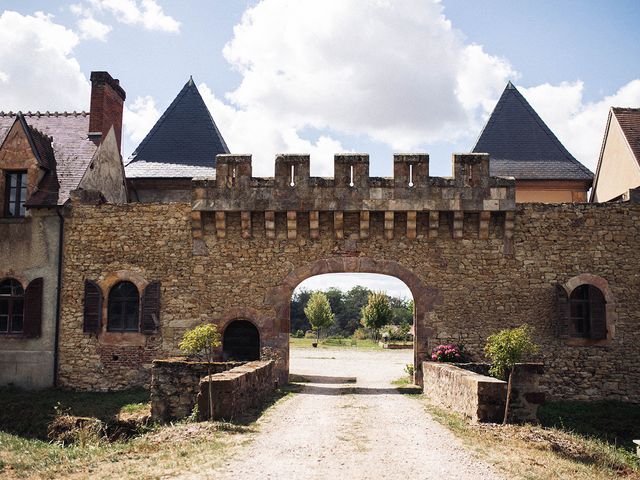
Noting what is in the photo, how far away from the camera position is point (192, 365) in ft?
38.2

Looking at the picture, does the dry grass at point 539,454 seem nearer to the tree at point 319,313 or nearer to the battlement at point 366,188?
the battlement at point 366,188

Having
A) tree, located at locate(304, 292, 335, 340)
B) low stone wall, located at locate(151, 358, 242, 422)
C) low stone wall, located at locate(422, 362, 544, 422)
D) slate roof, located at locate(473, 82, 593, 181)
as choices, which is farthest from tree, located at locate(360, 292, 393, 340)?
low stone wall, located at locate(151, 358, 242, 422)

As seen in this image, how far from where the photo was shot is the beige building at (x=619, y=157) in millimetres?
16797

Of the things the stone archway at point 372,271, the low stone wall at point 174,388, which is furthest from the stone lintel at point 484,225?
the low stone wall at point 174,388

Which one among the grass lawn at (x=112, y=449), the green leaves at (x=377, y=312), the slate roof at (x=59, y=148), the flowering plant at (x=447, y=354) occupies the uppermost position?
the slate roof at (x=59, y=148)

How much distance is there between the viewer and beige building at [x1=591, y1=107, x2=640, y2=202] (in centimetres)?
1680

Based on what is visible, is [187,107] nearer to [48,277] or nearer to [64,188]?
[64,188]

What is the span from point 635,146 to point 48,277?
1593 centimetres

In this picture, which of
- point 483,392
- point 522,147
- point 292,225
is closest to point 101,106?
point 292,225

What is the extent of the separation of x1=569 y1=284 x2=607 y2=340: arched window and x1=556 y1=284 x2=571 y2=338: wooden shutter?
0.32 meters

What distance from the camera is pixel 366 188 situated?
1459 cm

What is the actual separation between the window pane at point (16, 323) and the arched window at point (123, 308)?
2.26m

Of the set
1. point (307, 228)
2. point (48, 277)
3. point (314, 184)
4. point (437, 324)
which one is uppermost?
point (314, 184)

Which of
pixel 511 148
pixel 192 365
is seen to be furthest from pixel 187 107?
pixel 192 365
